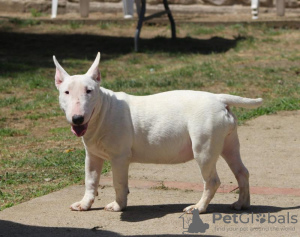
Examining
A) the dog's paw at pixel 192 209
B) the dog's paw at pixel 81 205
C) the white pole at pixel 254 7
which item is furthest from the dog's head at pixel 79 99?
the white pole at pixel 254 7

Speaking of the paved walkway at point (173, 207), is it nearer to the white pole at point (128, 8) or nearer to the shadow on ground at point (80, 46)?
the shadow on ground at point (80, 46)

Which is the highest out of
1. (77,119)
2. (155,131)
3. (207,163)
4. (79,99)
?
(79,99)

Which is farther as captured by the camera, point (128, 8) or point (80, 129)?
point (128, 8)

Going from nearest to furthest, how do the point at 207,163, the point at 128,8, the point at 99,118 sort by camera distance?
the point at 207,163, the point at 99,118, the point at 128,8

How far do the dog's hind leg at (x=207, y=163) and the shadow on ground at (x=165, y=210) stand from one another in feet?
0.32

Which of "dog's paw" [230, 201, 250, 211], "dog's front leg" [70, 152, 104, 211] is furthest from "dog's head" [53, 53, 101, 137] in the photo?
"dog's paw" [230, 201, 250, 211]

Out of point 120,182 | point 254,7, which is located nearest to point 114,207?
point 120,182

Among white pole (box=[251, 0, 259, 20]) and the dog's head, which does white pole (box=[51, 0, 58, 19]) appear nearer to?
white pole (box=[251, 0, 259, 20])

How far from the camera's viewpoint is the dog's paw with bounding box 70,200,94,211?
5137 millimetres

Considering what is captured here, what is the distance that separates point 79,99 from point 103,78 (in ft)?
21.8

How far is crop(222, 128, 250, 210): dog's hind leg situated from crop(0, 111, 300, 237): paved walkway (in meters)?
0.10

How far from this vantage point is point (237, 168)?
511 centimetres

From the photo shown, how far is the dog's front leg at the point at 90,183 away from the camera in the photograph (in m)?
5.14

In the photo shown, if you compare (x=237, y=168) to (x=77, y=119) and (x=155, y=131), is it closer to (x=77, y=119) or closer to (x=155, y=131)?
(x=155, y=131)
